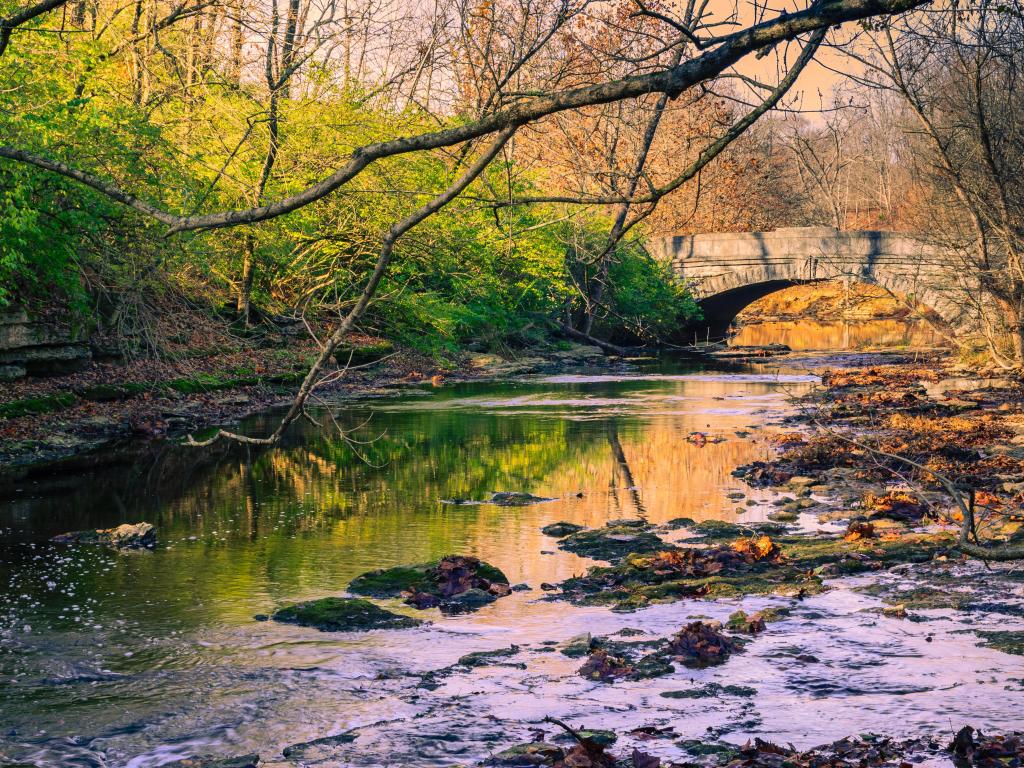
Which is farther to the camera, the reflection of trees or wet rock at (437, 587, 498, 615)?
the reflection of trees

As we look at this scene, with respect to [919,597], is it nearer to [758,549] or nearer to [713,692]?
[758,549]

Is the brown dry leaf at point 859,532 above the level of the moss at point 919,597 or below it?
above

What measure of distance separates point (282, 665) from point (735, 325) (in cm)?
5484

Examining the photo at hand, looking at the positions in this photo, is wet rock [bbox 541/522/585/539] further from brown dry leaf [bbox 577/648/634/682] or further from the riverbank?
brown dry leaf [bbox 577/648/634/682]

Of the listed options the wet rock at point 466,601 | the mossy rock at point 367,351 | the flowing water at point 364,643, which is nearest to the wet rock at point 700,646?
the flowing water at point 364,643

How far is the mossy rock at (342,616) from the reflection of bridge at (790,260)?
31.8m

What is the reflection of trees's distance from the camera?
42.1 ft

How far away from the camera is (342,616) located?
838 cm

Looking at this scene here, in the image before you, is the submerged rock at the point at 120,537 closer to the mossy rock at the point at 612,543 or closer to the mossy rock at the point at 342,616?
the mossy rock at the point at 342,616

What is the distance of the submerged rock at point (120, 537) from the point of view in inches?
435

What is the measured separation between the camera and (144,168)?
1925 centimetres

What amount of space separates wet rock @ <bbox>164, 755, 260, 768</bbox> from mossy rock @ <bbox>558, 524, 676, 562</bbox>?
4707 millimetres

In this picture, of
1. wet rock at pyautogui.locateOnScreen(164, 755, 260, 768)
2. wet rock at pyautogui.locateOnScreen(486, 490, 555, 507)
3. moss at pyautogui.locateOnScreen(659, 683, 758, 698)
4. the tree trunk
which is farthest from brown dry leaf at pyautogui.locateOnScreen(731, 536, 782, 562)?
the tree trunk

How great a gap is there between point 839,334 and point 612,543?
144 ft
